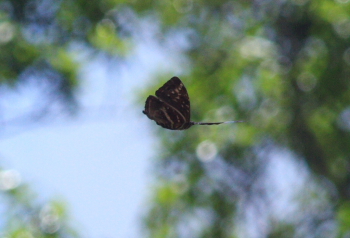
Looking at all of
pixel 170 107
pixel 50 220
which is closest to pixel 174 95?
pixel 170 107

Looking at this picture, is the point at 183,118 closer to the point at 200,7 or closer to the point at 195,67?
the point at 195,67

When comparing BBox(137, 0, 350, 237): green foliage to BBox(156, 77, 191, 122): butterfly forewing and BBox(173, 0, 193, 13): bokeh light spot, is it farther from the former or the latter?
BBox(156, 77, 191, 122): butterfly forewing

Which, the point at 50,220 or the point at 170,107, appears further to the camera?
the point at 50,220

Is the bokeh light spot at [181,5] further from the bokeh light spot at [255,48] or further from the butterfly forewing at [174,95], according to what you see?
the butterfly forewing at [174,95]

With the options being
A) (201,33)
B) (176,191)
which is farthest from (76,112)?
(201,33)

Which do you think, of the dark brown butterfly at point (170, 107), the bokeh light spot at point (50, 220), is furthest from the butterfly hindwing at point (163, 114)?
the bokeh light spot at point (50, 220)

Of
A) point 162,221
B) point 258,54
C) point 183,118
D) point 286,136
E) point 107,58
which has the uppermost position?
point 258,54

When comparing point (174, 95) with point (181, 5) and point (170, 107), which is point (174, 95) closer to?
point (170, 107)

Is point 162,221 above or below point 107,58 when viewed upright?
below
